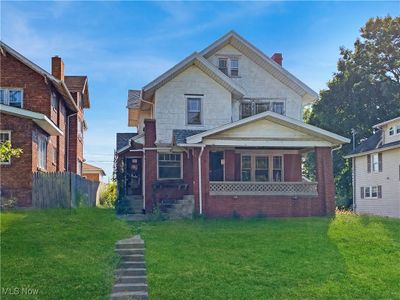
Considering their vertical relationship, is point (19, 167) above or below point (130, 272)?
above

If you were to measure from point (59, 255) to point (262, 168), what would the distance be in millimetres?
14937

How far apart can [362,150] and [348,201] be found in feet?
30.1

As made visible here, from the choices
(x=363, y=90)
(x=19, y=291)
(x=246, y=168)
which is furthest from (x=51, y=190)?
(x=363, y=90)

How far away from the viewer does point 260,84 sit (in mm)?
27688

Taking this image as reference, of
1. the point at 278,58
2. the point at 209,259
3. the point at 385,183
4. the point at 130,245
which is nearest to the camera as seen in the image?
the point at 209,259

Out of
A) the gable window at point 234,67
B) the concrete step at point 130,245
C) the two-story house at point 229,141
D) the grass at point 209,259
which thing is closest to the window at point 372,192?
the two-story house at point 229,141

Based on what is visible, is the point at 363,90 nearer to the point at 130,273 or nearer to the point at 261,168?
the point at 261,168

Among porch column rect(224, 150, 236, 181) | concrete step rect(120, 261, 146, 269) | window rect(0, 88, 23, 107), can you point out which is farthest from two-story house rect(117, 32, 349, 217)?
concrete step rect(120, 261, 146, 269)

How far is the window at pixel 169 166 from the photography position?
2573cm

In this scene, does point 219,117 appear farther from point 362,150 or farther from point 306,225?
point 362,150

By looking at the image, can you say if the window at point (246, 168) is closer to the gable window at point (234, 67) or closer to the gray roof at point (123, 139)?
the gable window at point (234, 67)

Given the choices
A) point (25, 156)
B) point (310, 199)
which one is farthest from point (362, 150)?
point (25, 156)

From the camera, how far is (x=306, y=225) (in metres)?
19.2

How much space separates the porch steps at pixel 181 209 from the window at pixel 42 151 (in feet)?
21.5
